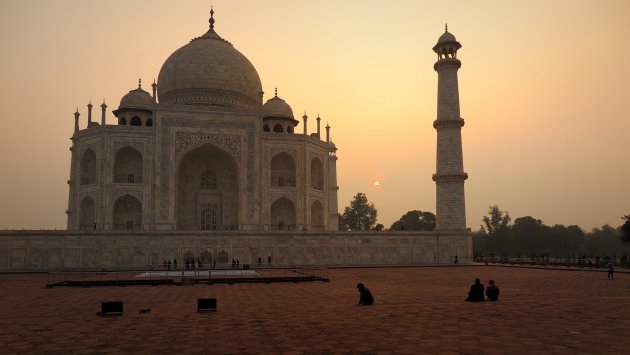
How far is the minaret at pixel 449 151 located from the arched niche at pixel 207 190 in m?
12.3

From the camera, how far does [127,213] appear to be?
32.8m

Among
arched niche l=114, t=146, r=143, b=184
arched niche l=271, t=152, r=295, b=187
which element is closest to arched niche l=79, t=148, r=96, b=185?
arched niche l=114, t=146, r=143, b=184

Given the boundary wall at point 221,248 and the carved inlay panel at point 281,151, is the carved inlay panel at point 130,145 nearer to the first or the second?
the boundary wall at point 221,248

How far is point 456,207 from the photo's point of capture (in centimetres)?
3084

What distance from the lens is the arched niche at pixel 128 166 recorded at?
3325 cm

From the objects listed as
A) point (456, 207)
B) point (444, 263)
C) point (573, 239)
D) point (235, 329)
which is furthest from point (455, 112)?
point (573, 239)

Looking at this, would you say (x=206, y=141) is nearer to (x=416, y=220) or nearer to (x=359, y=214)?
(x=359, y=214)

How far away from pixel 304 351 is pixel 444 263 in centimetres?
2583

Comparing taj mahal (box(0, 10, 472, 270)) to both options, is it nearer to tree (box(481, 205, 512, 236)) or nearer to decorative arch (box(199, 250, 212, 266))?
decorative arch (box(199, 250, 212, 266))

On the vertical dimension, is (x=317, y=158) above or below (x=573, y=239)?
above

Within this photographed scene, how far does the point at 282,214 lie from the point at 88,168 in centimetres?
1242

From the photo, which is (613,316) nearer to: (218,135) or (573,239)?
(218,135)

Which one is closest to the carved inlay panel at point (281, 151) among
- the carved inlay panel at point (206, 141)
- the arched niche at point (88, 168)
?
the carved inlay panel at point (206, 141)

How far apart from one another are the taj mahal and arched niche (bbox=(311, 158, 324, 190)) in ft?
0.23
